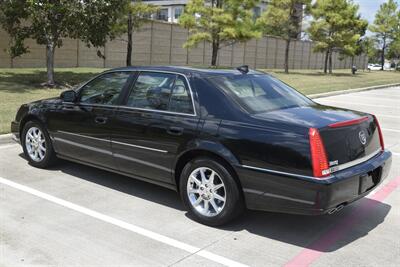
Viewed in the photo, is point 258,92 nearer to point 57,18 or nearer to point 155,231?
point 155,231

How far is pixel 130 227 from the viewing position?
4551mm

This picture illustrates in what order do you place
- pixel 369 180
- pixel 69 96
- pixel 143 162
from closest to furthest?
pixel 369 180, pixel 143 162, pixel 69 96

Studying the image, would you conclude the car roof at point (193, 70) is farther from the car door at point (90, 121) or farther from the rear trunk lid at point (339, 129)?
the rear trunk lid at point (339, 129)

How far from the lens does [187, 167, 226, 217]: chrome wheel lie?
4.56m

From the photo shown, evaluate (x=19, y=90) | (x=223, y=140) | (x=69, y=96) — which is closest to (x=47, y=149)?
(x=69, y=96)

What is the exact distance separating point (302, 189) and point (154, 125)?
5.75 ft

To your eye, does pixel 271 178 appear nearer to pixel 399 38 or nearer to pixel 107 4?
pixel 107 4

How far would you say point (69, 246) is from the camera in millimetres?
4078

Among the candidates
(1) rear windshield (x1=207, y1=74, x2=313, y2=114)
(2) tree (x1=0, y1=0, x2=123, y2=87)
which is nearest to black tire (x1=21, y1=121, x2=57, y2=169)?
(1) rear windshield (x1=207, y1=74, x2=313, y2=114)

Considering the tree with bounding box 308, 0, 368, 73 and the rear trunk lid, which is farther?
the tree with bounding box 308, 0, 368, 73

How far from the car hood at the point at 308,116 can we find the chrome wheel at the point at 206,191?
734 mm

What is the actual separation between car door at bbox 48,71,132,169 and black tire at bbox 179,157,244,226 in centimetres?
122

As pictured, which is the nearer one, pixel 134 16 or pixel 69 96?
pixel 69 96

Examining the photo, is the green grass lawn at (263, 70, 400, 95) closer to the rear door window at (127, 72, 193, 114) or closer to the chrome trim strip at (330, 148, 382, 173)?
the rear door window at (127, 72, 193, 114)
